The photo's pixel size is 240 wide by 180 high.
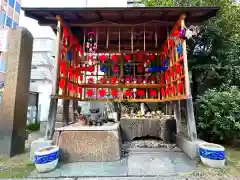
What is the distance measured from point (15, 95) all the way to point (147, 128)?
3664mm

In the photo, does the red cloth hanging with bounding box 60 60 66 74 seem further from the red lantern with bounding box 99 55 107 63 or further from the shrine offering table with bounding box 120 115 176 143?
the shrine offering table with bounding box 120 115 176 143

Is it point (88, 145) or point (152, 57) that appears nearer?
point (88, 145)

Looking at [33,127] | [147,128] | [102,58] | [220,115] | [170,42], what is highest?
[170,42]

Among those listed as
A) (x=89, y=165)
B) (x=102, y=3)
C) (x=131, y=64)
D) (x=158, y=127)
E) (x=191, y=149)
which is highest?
(x=102, y=3)

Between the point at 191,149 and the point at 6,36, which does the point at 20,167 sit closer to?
the point at 6,36

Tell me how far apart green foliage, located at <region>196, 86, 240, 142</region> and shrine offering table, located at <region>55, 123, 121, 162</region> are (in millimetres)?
2786

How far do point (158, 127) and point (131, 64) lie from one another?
243 cm

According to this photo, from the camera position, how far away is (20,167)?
299 cm

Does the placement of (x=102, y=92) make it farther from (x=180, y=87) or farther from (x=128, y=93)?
(x=180, y=87)

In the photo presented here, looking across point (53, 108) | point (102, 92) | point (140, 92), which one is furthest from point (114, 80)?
point (53, 108)

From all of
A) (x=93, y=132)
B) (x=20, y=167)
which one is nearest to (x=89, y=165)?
(x=93, y=132)

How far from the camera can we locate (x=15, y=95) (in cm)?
360

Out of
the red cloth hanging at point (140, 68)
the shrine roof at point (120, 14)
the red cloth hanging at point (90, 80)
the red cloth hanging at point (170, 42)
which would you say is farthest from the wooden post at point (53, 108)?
the red cloth hanging at point (170, 42)

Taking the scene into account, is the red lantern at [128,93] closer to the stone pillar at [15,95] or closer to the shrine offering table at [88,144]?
the shrine offering table at [88,144]
